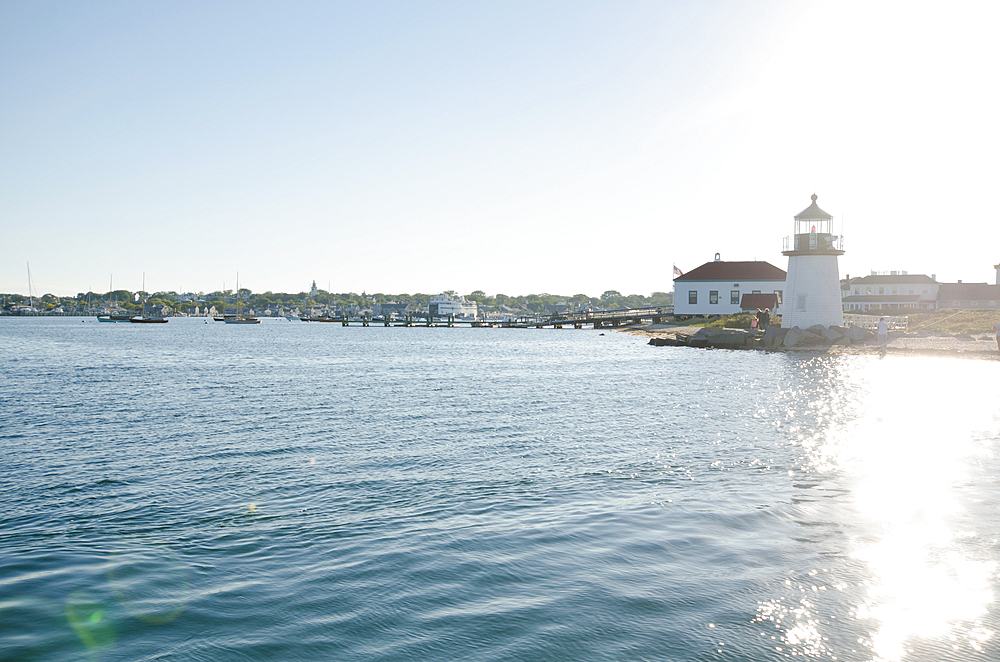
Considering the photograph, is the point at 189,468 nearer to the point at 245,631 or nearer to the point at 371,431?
the point at 371,431

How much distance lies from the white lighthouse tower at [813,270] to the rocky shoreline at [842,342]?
1607 mm

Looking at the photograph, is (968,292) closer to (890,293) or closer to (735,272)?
(890,293)

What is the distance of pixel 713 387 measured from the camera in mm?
27984

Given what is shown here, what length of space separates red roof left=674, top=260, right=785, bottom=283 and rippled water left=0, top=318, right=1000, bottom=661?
60.5 metres

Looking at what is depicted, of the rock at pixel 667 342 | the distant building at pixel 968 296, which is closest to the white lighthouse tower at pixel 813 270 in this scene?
the rock at pixel 667 342

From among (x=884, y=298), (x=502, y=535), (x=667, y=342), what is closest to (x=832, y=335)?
(x=667, y=342)

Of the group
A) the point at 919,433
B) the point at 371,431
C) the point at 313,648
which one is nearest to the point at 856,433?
the point at 919,433

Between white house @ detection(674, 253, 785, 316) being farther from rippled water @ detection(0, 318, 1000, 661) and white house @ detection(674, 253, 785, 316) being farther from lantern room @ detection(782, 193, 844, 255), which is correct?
rippled water @ detection(0, 318, 1000, 661)

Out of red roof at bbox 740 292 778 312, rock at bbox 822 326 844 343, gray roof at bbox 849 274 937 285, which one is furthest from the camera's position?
gray roof at bbox 849 274 937 285

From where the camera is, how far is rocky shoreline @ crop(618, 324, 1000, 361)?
42906mm

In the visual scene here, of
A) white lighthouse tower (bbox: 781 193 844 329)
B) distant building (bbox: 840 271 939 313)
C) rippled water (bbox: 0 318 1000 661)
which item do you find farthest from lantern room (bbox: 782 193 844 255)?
distant building (bbox: 840 271 939 313)

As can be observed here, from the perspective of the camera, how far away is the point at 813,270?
50750 mm

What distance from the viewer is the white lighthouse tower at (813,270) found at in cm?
4978

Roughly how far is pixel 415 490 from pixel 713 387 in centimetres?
1969
